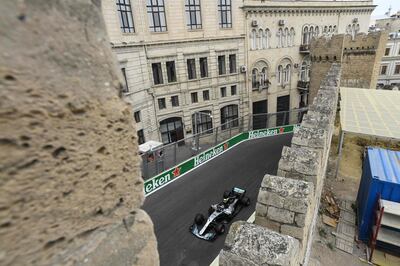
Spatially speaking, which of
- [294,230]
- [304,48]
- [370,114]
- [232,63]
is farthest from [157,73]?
[294,230]

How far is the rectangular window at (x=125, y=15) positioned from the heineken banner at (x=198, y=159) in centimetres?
1023

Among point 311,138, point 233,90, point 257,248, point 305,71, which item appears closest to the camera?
point 257,248

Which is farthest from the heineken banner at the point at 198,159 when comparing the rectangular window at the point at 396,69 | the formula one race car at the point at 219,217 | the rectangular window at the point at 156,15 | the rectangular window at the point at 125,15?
the rectangular window at the point at 396,69

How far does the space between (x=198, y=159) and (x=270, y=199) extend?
10.7 meters

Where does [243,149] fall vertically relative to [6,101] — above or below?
below

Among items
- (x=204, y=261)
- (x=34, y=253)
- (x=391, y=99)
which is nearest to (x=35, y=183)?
(x=34, y=253)

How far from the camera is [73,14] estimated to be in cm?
88

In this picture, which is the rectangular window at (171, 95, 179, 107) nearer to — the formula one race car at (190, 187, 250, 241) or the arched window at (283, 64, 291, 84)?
the formula one race car at (190, 187, 250, 241)

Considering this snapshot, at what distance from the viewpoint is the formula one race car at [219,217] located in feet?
29.2

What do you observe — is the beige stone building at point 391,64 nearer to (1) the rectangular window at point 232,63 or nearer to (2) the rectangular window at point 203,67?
(1) the rectangular window at point 232,63

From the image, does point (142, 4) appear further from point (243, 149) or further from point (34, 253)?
point (34, 253)

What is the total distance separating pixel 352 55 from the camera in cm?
1547

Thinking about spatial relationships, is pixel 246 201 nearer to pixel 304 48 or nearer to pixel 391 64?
pixel 304 48

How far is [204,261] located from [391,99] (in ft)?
39.2
